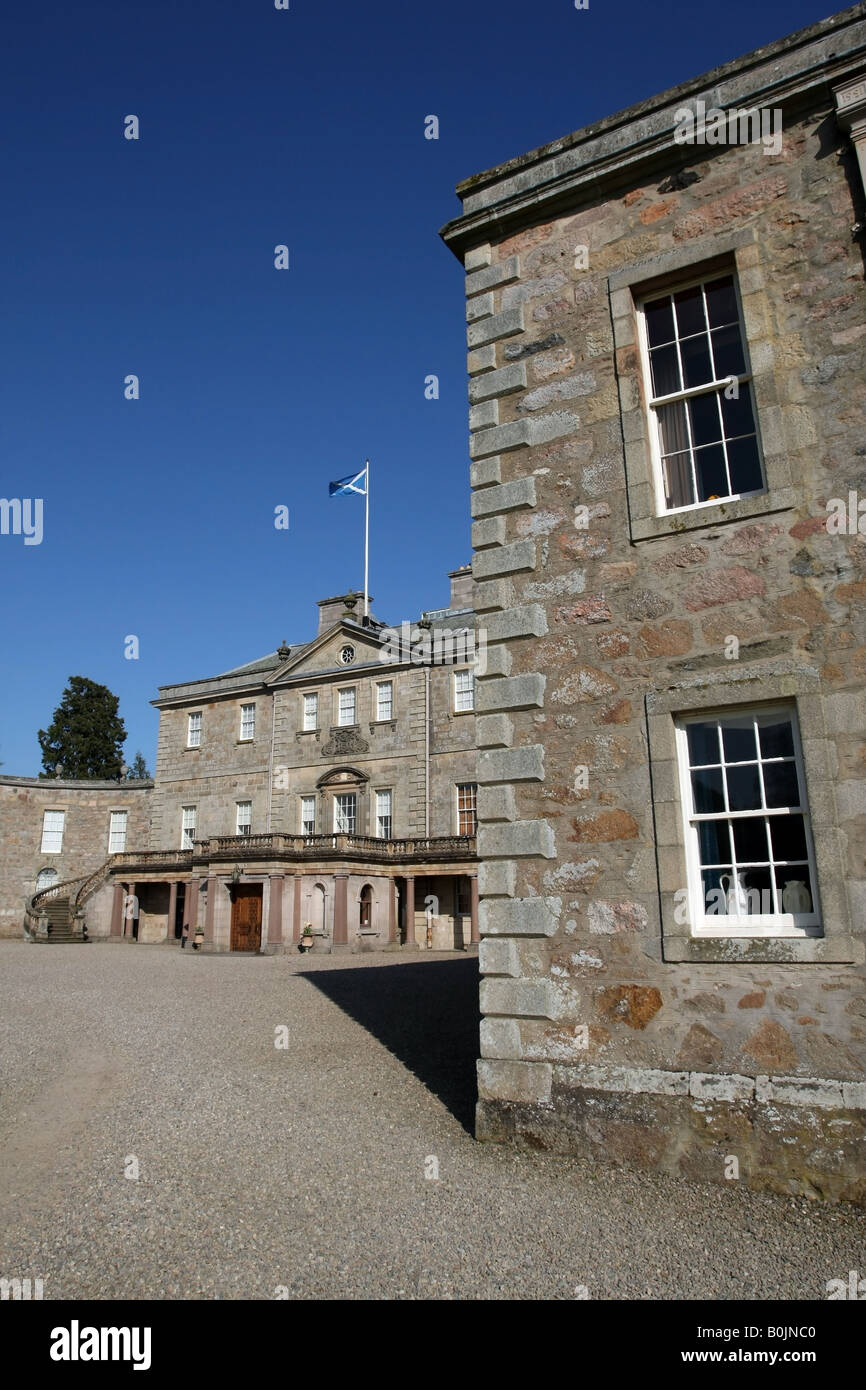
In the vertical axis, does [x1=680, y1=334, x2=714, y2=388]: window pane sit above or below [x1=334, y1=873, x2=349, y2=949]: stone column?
above

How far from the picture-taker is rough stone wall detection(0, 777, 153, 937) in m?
36.5

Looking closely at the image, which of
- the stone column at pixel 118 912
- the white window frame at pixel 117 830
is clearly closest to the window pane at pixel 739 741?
the stone column at pixel 118 912

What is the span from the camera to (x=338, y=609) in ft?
115

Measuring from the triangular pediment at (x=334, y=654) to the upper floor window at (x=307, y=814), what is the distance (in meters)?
4.85

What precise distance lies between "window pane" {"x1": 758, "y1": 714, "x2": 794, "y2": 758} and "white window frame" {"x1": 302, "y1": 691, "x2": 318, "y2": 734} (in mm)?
28422

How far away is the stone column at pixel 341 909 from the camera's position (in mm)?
26773

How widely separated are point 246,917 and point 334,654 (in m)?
10.8

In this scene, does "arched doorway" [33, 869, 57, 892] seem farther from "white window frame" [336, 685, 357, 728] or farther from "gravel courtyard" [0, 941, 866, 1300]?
"gravel courtyard" [0, 941, 866, 1300]

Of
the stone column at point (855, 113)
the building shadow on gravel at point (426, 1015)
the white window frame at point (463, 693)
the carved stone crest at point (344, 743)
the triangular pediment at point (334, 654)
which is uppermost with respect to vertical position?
the triangular pediment at point (334, 654)

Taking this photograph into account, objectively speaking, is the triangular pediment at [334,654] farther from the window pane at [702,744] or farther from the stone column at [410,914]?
the window pane at [702,744]

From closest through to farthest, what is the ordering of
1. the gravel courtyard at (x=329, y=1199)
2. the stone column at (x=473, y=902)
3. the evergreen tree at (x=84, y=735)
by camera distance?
the gravel courtyard at (x=329, y=1199) < the stone column at (x=473, y=902) < the evergreen tree at (x=84, y=735)

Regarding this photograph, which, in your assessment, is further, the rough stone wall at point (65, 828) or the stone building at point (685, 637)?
the rough stone wall at point (65, 828)

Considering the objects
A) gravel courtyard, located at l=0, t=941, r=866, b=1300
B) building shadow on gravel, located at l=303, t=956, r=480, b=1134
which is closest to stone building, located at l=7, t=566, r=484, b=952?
building shadow on gravel, located at l=303, t=956, r=480, b=1134

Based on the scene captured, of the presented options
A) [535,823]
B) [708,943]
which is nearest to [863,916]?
[708,943]
